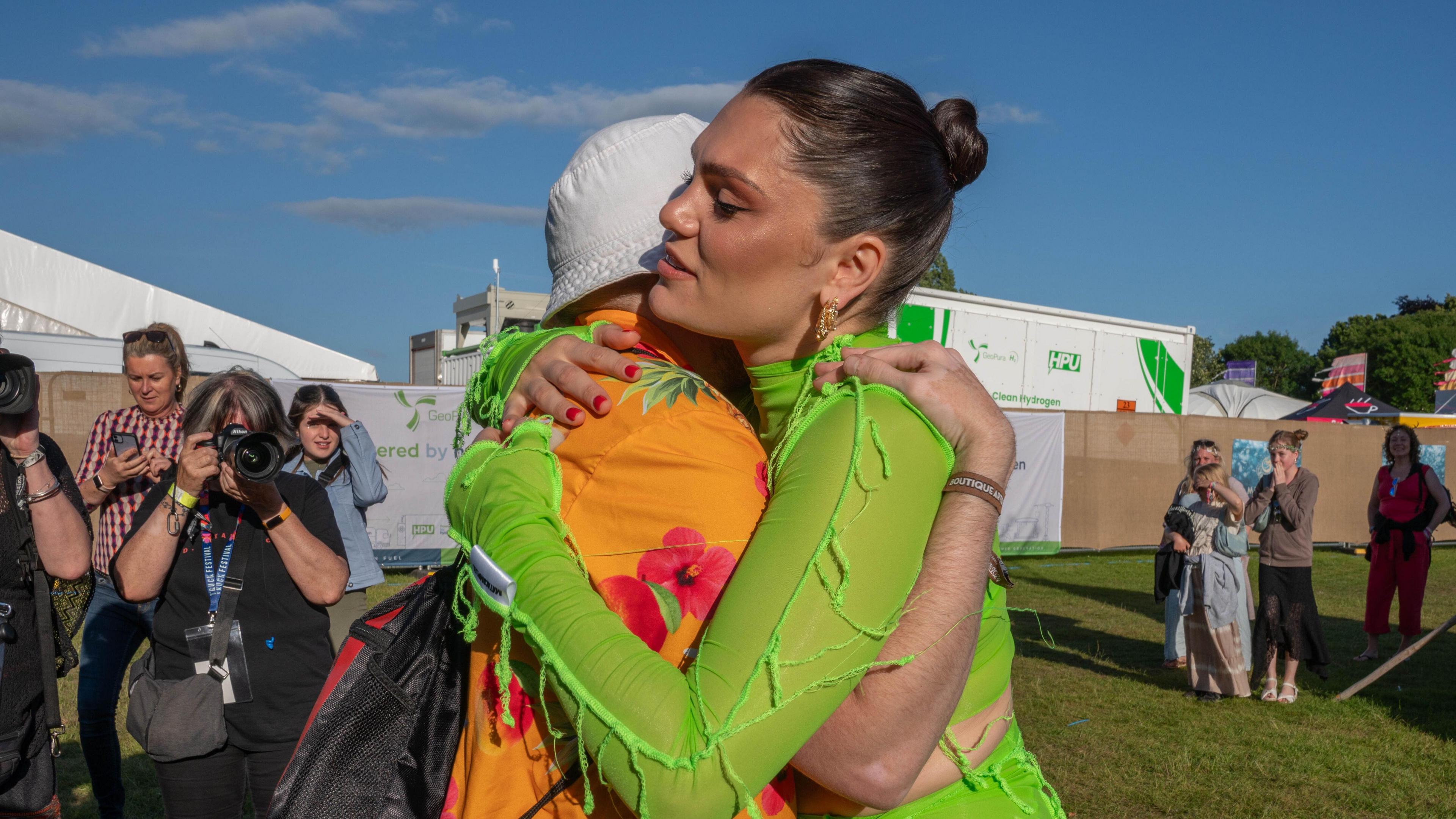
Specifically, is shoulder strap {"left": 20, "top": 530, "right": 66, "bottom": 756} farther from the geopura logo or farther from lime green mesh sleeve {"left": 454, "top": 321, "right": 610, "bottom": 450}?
the geopura logo

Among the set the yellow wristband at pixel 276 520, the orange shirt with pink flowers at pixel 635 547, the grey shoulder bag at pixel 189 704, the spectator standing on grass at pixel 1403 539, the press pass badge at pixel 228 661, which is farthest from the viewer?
the spectator standing on grass at pixel 1403 539

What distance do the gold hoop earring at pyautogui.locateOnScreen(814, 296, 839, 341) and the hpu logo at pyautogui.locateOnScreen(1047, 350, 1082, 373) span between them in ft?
→ 51.3

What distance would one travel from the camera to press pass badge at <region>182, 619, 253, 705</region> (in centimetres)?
332

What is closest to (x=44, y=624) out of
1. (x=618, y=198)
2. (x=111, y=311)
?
(x=618, y=198)

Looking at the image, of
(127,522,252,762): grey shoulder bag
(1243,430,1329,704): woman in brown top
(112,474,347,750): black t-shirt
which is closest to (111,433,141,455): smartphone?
(112,474,347,750): black t-shirt

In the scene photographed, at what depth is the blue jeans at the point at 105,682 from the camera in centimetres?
460

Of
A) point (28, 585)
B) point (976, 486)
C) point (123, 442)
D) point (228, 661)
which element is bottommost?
point (228, 661)

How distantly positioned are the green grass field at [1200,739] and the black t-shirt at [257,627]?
235 centimetres

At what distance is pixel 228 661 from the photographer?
335cm

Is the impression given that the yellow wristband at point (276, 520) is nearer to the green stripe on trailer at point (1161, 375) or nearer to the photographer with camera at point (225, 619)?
the photographer with camera at point (225, 619)

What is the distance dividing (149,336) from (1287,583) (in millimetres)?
8451

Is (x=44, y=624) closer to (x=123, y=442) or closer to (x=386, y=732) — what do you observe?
(x=123, y=442)

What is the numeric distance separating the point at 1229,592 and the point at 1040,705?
1.86 m

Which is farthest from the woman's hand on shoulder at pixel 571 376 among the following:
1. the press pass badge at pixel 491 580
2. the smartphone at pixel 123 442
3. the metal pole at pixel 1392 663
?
the metal pole at pixel 1392 663
